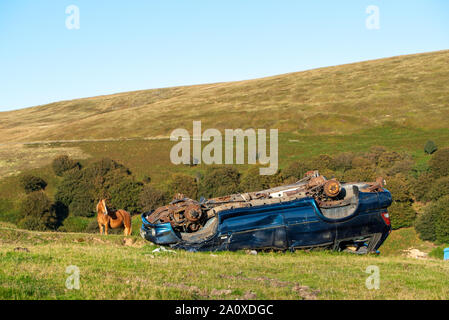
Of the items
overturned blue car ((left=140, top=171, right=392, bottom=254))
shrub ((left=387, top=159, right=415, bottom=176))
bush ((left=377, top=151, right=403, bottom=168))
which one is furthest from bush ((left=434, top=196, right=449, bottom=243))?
overturned blue car ((left=140, top=171, right=392, bottom=254))

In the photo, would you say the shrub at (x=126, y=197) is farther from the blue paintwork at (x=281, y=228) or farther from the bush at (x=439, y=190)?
the blue paintwork at (x=281, y=228)

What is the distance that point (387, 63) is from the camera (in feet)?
→ 495

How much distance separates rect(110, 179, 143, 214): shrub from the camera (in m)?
54.9

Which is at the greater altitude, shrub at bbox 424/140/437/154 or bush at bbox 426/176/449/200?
shrub at bbox 424/140/437/154

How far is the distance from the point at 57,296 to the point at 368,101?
367 feet

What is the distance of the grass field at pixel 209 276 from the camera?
9016mm

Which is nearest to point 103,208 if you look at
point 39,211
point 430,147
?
point 39,211

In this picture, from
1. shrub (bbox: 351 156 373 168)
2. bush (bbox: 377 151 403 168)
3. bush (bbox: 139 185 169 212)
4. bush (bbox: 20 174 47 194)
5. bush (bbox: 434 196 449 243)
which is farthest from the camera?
bush (bbox: 20 174 47 194)

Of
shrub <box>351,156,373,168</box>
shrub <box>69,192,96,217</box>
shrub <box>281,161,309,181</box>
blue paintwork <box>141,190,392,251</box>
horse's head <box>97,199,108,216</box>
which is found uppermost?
blue paintwork <box>141,190,392,251</box>

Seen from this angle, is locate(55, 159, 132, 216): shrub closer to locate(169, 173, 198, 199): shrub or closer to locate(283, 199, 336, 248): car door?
locate(169, 173, 198, 199): shrub

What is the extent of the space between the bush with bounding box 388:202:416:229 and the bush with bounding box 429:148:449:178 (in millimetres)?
10308

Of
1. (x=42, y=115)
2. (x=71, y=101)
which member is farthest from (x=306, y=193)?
(x=71, y=101)

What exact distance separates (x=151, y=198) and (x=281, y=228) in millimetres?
38513
